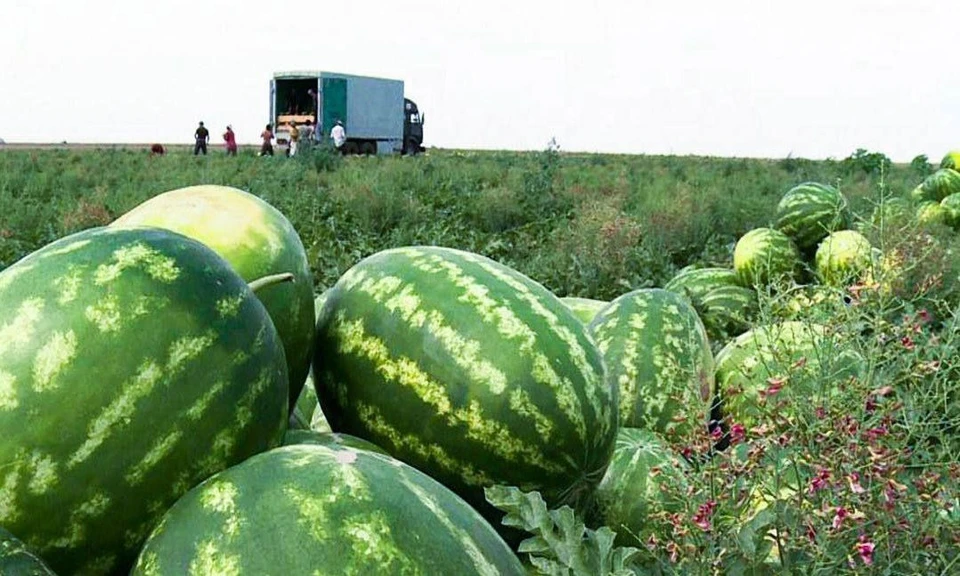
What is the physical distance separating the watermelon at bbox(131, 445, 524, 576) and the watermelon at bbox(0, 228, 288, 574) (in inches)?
4.5

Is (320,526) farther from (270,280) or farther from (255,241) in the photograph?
(255,241)

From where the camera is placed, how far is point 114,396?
1.51m

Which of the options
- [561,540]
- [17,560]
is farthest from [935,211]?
[17,560]

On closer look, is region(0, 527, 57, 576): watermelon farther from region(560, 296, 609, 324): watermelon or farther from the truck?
the truck

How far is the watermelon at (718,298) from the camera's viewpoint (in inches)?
185

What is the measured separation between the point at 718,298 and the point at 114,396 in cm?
443

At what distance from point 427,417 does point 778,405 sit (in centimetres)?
63

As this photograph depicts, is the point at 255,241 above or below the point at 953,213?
above

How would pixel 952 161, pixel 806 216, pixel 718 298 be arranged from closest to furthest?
pixel 718 298
pixel 806 216
pixel 952 161

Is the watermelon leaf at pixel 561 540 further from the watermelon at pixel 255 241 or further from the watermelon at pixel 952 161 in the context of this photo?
the watermelon at pixel 952 161

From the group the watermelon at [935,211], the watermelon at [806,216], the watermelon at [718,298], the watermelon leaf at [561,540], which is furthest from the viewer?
the watermelon at [935,211]

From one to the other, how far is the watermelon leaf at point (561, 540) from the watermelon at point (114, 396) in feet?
1.35

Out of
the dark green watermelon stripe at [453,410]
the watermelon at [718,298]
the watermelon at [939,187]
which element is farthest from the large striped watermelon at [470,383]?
the watermelon at [939,187]

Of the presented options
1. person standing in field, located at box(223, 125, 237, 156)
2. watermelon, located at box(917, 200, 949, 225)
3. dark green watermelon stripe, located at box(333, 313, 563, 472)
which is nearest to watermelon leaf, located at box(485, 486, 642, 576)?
dark green watermelon stripe, located at box(333, 313, 563, 472)
